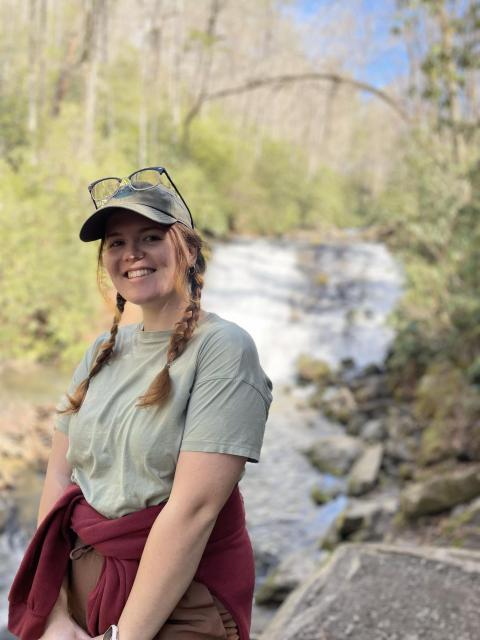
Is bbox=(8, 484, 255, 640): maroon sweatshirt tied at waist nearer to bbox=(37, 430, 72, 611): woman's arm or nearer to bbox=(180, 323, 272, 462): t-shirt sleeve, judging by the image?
bbox=(37, 430, 72, 611): woman's arm

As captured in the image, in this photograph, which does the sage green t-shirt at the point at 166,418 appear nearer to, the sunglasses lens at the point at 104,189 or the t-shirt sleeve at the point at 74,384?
the t-shirt sleeve at the point at 74,384

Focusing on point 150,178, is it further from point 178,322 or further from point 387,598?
point 387,598

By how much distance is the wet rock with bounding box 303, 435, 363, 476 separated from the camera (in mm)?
8406

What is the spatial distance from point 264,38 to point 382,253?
68.5ft

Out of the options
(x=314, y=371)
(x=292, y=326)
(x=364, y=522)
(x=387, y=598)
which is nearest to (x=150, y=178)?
(x=387, y=598)

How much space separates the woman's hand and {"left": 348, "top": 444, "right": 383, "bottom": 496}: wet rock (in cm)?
623

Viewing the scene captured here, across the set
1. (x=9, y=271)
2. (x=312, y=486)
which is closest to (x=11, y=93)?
(x=9, y=271)

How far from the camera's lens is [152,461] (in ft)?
4.54

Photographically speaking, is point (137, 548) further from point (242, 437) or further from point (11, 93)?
point (11, 93)

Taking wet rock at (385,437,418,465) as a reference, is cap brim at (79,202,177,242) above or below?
above

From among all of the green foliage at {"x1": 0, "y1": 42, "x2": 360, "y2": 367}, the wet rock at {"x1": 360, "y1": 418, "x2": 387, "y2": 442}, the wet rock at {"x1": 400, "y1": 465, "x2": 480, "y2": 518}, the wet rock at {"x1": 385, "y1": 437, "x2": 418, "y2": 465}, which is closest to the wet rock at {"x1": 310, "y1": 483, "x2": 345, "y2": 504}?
the wet rock at {"x1": 385, "y1": 437, "x2": 418, "y2": 465}

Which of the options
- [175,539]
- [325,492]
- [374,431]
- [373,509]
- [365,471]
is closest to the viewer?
[175,539]

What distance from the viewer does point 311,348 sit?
14.2m

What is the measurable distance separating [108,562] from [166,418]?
0.37m
